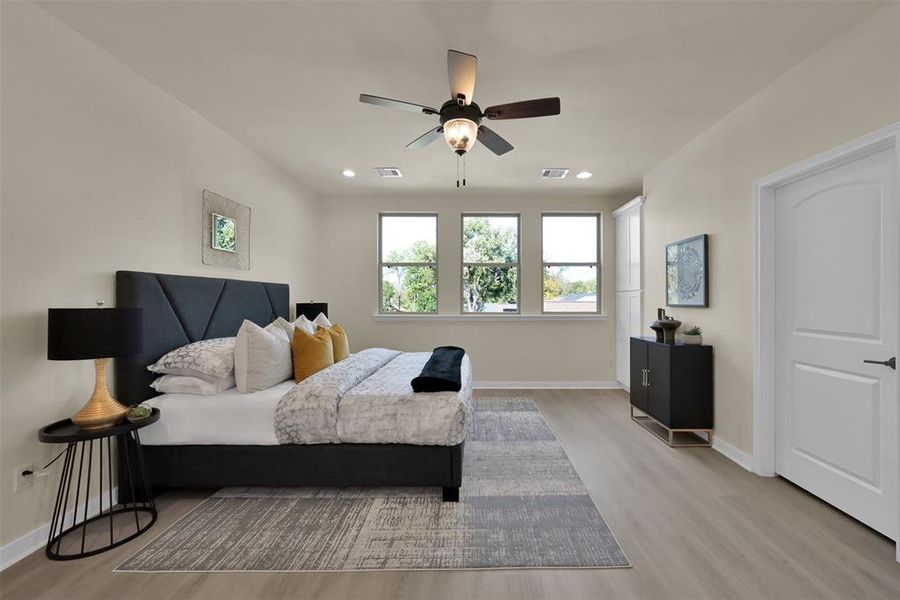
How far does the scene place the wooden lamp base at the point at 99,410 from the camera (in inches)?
77.4

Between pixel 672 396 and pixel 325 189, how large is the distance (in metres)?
4.58

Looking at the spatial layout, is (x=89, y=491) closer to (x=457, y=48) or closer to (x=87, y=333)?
(x=87, y=333)

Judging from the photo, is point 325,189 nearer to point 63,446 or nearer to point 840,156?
point 63,446

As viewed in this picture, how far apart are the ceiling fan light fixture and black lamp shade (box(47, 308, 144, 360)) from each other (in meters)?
1.90

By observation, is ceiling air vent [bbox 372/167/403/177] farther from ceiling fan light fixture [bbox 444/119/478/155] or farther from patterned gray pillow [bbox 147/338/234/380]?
patterned gray pillow [bbox 147/338/234/380]

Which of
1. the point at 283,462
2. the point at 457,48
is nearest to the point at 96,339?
the point at 283,462

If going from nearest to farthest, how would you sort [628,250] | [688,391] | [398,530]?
→ [398,530] < [688,391] < [628,250]

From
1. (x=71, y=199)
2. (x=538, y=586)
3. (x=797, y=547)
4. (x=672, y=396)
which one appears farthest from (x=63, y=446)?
(x=672, y=396)

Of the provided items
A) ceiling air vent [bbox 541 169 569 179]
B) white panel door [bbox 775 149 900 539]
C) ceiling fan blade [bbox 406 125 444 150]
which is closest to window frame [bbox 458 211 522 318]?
ceiling air vent [bbox 541 169 569 179]

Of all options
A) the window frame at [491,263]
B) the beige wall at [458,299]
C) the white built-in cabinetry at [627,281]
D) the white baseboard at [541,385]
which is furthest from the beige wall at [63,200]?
the white built-in cabinetry at [627,281]

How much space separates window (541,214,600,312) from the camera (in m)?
5.60

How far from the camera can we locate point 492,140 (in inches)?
103

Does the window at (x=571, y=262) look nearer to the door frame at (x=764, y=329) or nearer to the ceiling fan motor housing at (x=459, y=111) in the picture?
the door frame at (x=764, y=329)

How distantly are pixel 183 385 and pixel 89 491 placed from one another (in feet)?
2.21
